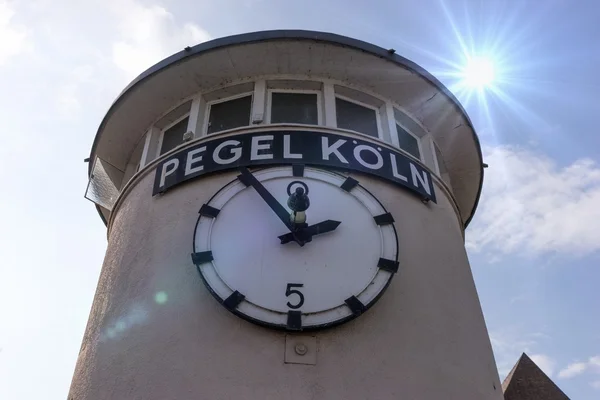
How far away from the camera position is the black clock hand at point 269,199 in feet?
16.2

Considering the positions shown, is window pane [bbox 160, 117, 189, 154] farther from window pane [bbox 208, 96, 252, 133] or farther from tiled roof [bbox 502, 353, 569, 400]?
tiled roof [bbox 502, 353, 569, 400]

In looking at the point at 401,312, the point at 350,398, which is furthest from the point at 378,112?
the point at 350,398

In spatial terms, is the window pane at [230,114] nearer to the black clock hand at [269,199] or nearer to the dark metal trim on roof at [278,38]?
the dark metal trim on roof at [278,38]

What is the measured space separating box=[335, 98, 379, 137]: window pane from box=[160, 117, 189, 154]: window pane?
6.35ft

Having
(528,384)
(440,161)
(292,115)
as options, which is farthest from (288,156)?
(528,384)

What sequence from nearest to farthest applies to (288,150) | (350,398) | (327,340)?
(350,398)
(327,340)
(288,150)

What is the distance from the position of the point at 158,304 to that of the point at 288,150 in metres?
2.01

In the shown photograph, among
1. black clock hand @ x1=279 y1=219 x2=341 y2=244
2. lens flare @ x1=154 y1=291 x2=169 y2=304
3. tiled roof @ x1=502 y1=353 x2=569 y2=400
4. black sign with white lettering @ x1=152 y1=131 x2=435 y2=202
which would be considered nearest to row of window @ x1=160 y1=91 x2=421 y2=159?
black sign with white lettering @ x1=152 y1=131 x2=435 y2=202

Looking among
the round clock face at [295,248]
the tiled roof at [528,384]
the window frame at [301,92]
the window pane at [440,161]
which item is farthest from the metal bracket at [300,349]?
the tiled roof at [528,384]

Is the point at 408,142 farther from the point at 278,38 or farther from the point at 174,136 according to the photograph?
the point at 174,136

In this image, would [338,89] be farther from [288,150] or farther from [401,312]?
[401,312]

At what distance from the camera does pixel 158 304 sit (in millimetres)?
4902

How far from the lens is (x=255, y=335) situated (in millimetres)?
4496

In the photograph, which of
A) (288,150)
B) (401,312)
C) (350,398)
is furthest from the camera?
(288,150)
